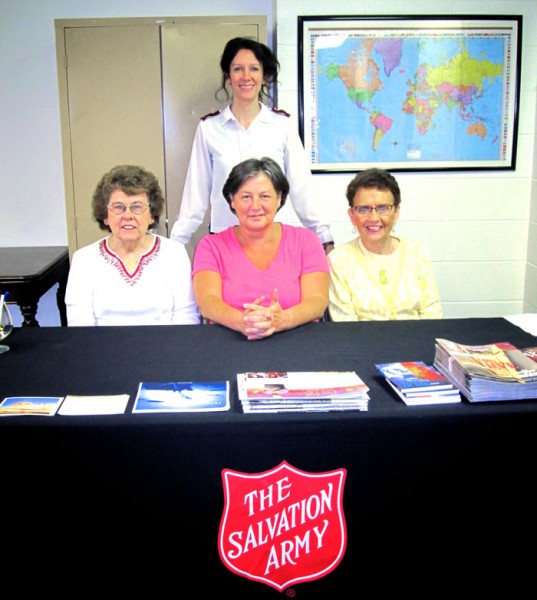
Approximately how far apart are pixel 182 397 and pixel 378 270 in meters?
1.10

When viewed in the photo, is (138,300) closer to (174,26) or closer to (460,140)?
(174,26)

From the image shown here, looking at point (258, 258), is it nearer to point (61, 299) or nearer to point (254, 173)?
point (254, 173)

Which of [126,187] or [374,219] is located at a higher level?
[126,187]

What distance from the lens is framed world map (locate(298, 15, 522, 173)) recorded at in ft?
11.1

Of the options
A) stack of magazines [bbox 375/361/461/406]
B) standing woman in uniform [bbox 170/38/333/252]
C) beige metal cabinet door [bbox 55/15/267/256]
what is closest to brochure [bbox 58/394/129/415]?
stack of magazines [bbox 375/361/461/406]

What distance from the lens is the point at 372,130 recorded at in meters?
3.51

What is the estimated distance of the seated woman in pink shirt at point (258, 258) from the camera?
7.43ft

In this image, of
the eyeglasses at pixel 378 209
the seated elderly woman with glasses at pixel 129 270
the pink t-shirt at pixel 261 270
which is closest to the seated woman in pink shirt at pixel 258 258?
the pink t-shirt at pixel 261 270

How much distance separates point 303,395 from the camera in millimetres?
1468

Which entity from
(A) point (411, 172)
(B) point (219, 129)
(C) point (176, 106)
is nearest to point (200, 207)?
(B) point (219, 129)

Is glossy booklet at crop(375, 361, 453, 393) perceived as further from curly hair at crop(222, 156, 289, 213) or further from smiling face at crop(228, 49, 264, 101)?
smiling face at crop(228, 49, 264, 101)

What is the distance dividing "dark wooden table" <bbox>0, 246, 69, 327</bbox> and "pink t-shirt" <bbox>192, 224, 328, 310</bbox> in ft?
3.75

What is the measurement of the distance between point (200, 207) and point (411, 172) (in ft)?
4.16

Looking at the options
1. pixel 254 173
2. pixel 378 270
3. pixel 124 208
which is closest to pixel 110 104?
pixel 124 208
